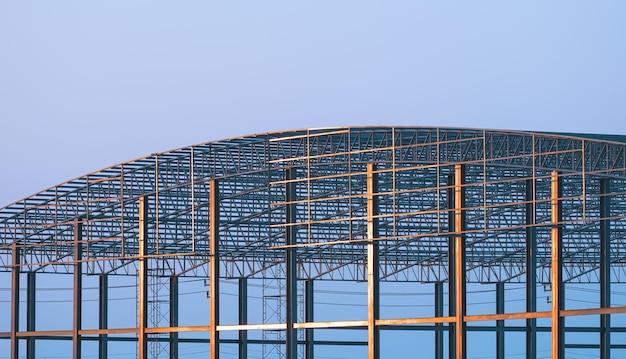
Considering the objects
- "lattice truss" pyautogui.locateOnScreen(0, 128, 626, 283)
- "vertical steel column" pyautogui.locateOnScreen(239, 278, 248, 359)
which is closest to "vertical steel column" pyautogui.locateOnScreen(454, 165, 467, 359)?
"lattice truss" pyautogui.locateOnScreen(0, 128, 626, 283)

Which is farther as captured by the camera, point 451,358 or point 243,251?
point 243,251

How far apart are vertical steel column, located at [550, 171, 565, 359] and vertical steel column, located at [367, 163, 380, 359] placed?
5.23 metres

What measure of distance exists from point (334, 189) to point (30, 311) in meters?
14.5

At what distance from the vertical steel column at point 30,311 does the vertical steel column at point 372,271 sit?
2067cm

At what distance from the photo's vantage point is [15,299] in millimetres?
49344

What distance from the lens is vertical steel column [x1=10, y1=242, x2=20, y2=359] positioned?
160 ft

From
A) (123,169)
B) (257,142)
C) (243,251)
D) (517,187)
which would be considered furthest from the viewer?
(243,251)

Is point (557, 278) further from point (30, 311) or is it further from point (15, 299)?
point (30, 311)

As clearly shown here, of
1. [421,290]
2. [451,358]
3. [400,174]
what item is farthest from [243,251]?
[421,290]

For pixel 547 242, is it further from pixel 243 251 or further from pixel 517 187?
pixel 243 251

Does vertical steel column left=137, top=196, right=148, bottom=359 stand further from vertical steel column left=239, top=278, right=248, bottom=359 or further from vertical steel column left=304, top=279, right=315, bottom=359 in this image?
vertical steel column left=304, top=279, right=315, bottom=359

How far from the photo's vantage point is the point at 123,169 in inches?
1658

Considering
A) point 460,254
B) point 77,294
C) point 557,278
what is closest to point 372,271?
point 460,254

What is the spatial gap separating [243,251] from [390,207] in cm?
687
